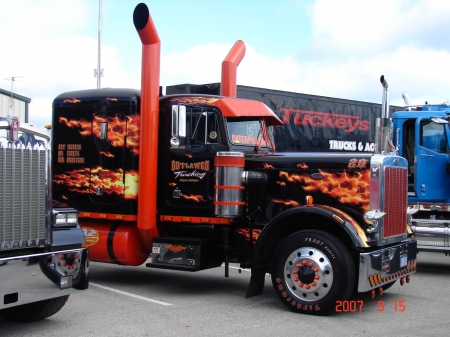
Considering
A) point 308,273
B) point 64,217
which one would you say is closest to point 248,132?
point 308,273

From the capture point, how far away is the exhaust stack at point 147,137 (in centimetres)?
820

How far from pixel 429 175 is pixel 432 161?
0.81 feet

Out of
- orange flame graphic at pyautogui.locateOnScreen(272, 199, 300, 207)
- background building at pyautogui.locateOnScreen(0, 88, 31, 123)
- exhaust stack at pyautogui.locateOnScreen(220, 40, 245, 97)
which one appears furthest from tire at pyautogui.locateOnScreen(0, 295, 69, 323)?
background building at pyautogui.locateOnScreen(0, 88, 31, 123)

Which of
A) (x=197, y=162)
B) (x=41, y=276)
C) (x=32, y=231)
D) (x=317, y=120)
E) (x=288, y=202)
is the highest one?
(x=317, y=120)

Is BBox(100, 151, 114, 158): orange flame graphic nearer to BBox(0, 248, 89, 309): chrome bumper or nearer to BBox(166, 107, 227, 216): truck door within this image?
BBox(166, 107, 227, 216): truck door

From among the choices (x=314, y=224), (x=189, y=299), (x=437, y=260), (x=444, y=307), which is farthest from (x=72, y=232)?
(x=437, y=260)

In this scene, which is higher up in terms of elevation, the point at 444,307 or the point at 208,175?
the point at 208,175

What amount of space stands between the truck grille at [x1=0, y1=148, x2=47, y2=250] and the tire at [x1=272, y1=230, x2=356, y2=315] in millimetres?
2801

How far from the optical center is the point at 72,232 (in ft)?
19.7

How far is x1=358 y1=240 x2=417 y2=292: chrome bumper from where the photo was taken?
6.57 meters

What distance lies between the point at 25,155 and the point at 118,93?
3.21m

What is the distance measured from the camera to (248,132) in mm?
8375

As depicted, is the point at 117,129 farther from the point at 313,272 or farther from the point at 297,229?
the point at 313,272

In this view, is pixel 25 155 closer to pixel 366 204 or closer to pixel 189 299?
pixel 189 299
